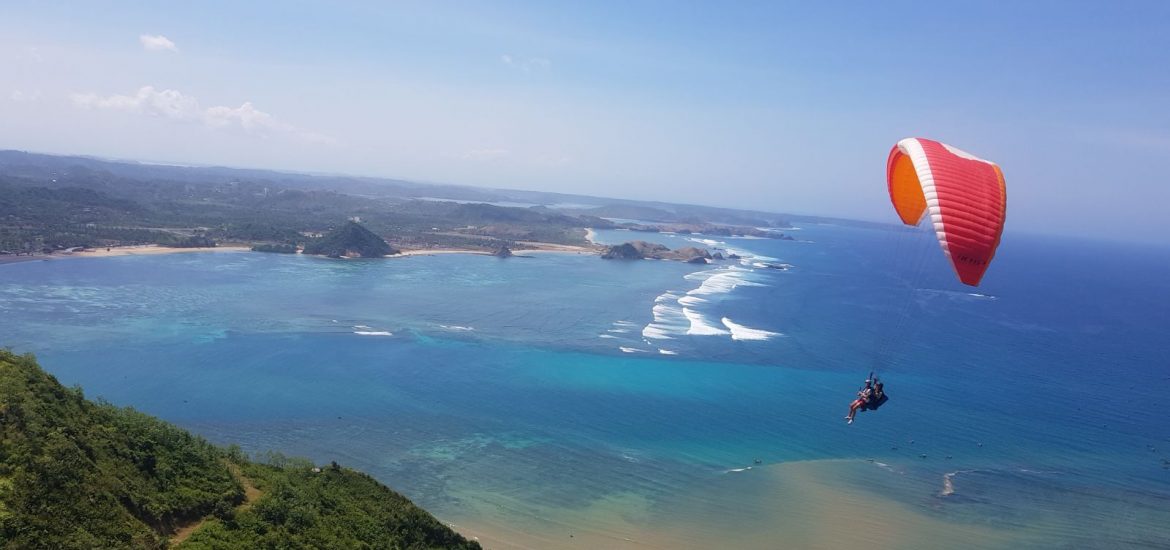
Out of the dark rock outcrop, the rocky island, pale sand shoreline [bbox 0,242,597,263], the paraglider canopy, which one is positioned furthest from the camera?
the rocky island

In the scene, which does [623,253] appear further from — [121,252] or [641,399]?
Result: [641,399]

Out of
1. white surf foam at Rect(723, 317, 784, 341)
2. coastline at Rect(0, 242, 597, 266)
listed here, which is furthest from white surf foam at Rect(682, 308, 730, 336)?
coastline at Rect(0, 242, 597, 266)

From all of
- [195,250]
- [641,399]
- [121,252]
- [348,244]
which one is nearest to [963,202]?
[641,399]

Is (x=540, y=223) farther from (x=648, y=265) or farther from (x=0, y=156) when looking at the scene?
(x=0, y=156)

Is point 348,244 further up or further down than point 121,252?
further up

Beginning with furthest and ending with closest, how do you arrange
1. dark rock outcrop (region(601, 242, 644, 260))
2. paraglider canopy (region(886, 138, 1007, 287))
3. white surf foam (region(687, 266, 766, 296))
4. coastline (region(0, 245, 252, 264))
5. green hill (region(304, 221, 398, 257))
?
1. dark rock outcrop (region(601, 242, 644, 260))
2. green hill (region(304, 221, 398, 257))
3. white surf foam (region(687, 266, 766, 296))
4. coastline (region(0, 245, 252, 264))
5. paraglider canopy (region(886, 138, 1007, 287))

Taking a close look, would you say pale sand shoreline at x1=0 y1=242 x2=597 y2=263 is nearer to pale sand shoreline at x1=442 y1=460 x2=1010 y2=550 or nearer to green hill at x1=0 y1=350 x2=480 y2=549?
green hill at x1=0 y1=350 x2=480 y2=549

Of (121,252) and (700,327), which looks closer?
(700,327)
